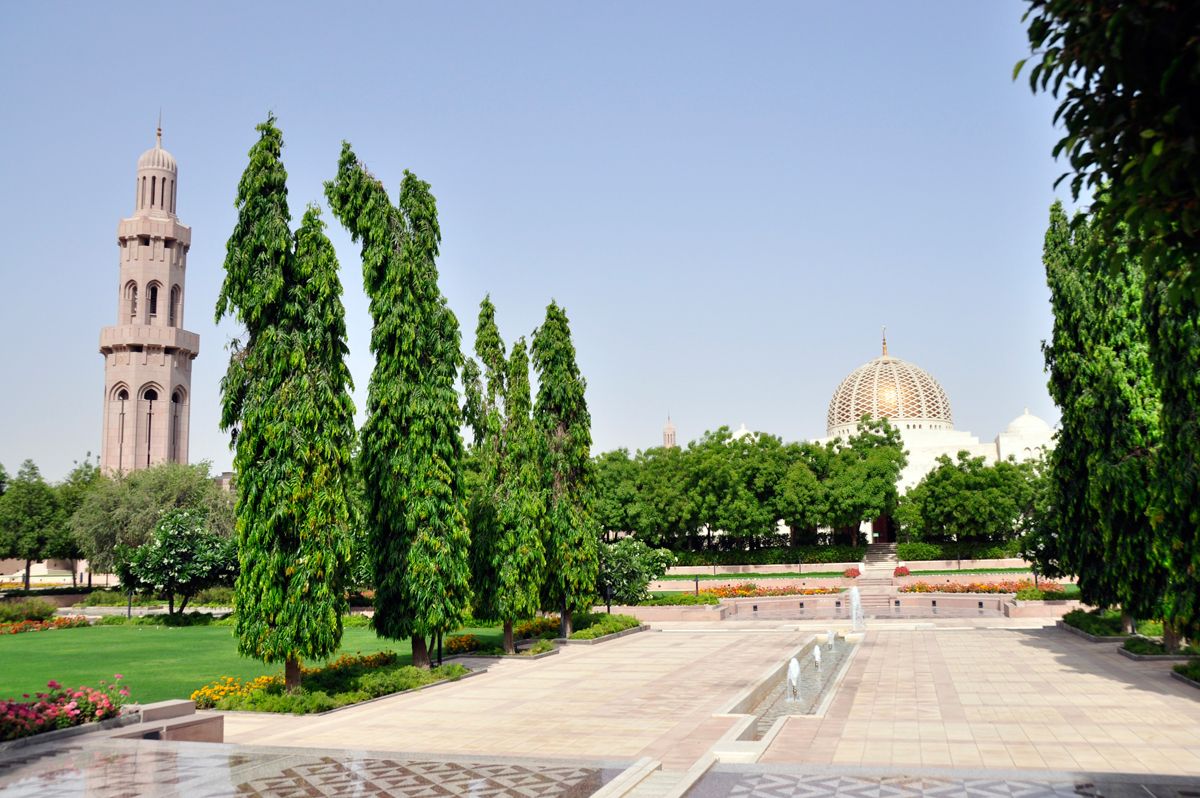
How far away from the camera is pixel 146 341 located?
58781 millimetres

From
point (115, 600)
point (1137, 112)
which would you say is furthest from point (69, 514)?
point (1137, 112)

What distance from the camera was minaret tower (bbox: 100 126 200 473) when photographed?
2314 inches

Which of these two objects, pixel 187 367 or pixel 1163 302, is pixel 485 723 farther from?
pixel 187 367

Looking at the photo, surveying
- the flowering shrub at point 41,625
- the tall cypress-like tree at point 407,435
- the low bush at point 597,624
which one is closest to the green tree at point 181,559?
the flowering shrub at point 41,625

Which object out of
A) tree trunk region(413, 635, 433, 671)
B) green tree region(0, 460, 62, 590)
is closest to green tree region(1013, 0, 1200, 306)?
tree trunk region(413, 635, 433, 671)

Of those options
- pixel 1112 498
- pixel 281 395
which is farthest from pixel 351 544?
pixel 1112 498

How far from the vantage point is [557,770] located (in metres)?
8.55

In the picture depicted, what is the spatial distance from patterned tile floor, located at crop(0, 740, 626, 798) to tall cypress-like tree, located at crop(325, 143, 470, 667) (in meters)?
6.12

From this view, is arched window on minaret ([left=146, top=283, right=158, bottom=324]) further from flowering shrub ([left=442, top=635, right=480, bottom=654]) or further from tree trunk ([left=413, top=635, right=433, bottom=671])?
tree trunk ([left=413, top=635, right=433, bottom=671])

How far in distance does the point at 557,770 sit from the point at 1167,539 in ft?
39.6

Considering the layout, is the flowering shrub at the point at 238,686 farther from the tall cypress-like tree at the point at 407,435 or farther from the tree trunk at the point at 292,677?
the tall cypress-like tree at the point at 407,435

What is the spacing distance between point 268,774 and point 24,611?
2839 cm

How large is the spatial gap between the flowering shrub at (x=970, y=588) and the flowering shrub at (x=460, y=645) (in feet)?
70.3

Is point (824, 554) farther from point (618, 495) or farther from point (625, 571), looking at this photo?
point (625, 571)
